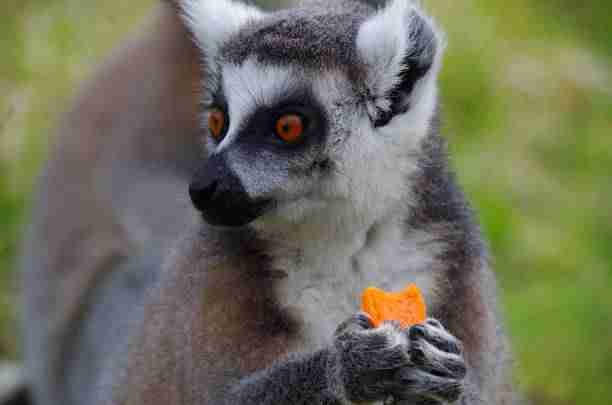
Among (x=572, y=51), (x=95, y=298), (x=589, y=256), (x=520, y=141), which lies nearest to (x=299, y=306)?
(x=95, y=298)

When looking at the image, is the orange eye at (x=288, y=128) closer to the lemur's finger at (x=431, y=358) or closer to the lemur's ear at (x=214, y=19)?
the lemur's ear at (x=214, y=19)

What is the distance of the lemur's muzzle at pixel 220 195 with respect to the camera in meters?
3.34

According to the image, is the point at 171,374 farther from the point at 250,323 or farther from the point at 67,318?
the point at 67,318

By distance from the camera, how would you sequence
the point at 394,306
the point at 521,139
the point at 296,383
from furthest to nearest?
the point at 521,139
the point at 394,306
the point at 296,383

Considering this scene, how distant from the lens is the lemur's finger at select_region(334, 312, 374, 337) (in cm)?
323

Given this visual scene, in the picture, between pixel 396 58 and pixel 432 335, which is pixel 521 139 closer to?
pixel 396 58

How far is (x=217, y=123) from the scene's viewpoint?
3600mm

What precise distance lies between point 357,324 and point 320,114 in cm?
70

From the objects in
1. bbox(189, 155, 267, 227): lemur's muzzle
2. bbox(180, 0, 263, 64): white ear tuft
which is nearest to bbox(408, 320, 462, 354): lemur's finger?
bbox(189, 155, 267, 227): lemur's muzzle

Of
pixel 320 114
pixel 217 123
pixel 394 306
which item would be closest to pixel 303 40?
pixel 320 114

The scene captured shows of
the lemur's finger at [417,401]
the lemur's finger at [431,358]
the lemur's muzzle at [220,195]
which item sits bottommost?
the lemur's finger at [417,401]

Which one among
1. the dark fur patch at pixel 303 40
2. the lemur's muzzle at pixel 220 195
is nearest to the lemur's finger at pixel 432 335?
the lemur's muzzle at pixel 220 195

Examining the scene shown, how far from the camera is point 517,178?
7816 millimetres

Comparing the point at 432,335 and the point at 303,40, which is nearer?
the point at 432,335
